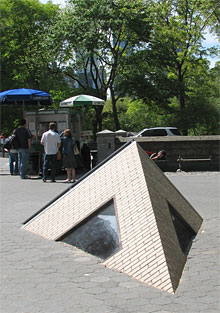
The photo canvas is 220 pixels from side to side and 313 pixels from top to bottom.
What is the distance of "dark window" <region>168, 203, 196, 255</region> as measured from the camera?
5.11 metres

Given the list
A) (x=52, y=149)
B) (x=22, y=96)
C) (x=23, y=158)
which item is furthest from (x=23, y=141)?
(x=22, y=96)

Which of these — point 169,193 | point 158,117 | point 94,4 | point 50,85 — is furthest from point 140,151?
point 158,117

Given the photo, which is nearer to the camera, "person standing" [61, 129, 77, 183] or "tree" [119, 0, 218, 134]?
"person standing" [61, 129, 77, 183]

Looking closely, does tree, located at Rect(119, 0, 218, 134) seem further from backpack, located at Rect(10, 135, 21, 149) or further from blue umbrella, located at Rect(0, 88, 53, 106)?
backpack, located at Rect(10, 135, 21, 149)

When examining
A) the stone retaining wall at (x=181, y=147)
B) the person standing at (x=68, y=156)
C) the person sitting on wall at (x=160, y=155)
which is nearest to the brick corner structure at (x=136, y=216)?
the person standing at (x=68, y=156)

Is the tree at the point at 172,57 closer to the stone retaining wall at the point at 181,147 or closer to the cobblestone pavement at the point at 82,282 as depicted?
the stone retaining wall at the point at 181,147

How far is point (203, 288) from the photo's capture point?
397 centimetres

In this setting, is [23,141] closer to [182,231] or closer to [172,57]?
[182,231]

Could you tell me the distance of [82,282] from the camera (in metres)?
4.12

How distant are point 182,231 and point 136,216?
1.01 m

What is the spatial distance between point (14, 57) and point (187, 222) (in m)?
34.9

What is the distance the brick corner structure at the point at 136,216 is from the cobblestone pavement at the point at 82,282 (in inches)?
5.5

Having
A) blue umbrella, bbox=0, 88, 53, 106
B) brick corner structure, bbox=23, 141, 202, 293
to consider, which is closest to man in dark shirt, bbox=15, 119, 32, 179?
blue umbrella, bbox=0, 88, 53, 106

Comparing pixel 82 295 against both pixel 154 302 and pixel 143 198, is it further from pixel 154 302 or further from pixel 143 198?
pixel 143 198
